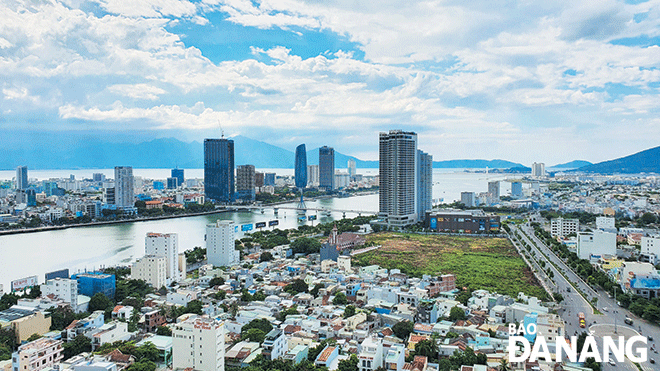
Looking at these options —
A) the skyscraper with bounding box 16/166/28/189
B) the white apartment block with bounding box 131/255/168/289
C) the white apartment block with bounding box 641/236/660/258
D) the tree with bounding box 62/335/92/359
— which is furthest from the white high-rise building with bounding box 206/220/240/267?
the skyscraper with bounding box 16/166/28/189

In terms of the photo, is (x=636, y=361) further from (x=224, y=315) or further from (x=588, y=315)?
(x=224, y=315)

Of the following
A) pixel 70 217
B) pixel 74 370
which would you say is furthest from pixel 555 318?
pixel 70 217

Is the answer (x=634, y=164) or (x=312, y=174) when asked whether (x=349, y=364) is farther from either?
(x=634, y=164)

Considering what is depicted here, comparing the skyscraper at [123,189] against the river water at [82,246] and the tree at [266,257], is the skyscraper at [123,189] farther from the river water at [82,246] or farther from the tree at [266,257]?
the tree at [266,257]

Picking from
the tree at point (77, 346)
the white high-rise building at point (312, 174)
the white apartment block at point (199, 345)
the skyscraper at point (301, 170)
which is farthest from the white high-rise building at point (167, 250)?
the white high-rise building at point (312, 174)

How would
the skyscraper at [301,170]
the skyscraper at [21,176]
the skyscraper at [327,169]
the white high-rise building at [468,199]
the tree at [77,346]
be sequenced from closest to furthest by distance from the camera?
the tree at [77,346]
the white high-rise building at [468,199]
the skyscraper at [21,176]
the skyscraper at [327,169]
the skyscraper at [301,170]

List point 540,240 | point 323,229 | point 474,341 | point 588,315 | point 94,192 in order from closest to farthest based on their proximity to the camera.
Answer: point 474,341, point 588,315, point 540,240, point 323,229, point 94,192

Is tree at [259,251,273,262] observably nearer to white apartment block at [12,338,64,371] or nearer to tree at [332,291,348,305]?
tree at [332,291,348,305]

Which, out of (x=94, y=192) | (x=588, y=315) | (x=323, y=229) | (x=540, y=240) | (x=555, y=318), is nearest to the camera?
(x=555, y=318)
